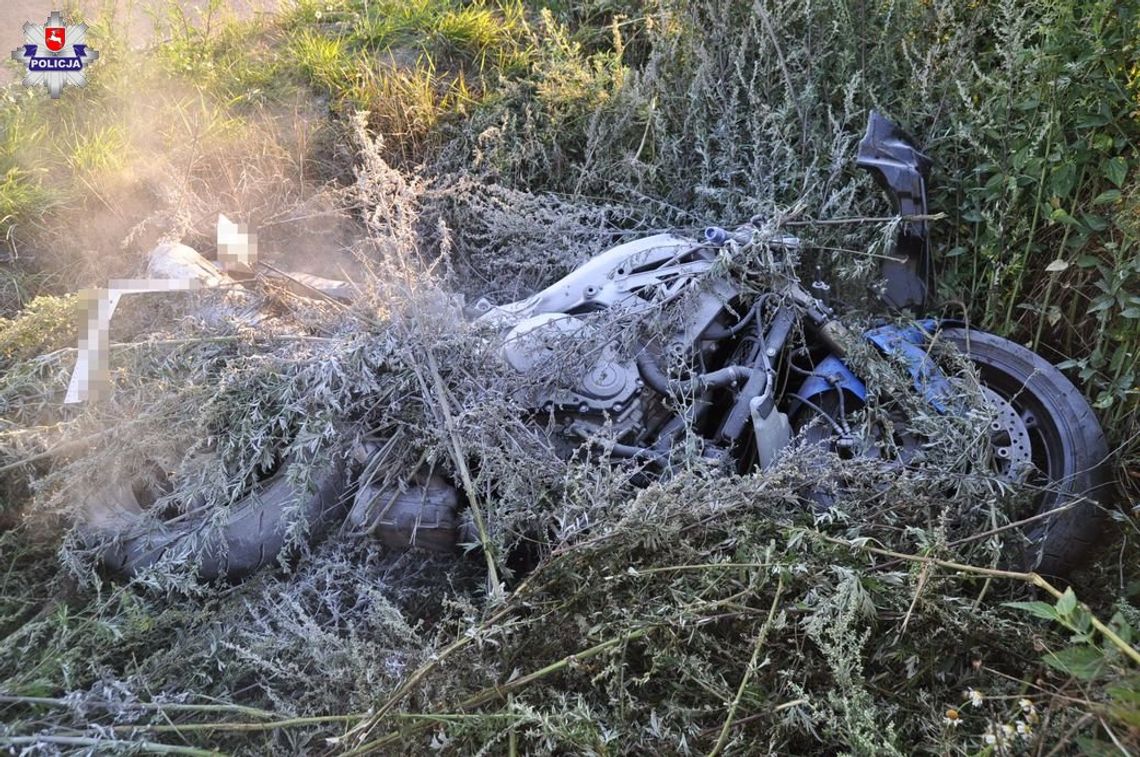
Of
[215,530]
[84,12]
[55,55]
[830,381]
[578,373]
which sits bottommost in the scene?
[215,530]

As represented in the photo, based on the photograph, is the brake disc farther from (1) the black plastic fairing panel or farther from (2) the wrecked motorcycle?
(1) the black plastic fairing panel

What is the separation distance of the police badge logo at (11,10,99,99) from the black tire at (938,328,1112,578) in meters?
4.46

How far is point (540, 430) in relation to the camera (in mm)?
2742

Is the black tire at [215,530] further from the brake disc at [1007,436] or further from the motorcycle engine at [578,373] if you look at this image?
the brake disc at [1007,436]

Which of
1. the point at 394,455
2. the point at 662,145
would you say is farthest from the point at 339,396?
the point at 662,145

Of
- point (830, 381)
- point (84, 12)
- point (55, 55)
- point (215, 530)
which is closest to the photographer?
point (215, 530)

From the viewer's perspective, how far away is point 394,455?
2758 mm

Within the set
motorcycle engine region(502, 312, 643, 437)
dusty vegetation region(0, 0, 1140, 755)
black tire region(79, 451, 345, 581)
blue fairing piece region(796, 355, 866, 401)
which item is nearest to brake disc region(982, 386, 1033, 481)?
dusty vegetation region(0, 0, 1140, 755)

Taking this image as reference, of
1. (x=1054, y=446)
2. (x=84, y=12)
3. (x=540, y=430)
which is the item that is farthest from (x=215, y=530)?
(x=84, y=12)

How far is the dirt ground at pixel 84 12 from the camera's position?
15.4 ft

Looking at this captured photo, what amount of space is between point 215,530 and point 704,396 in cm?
162

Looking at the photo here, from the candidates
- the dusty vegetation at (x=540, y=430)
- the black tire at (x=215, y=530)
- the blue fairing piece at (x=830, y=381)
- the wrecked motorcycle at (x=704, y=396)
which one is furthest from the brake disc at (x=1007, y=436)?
the black tire at (x=215, y=530)

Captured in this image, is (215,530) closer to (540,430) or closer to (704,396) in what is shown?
(540,430)

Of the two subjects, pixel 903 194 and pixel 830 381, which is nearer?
pixel 830 381
